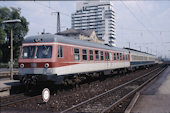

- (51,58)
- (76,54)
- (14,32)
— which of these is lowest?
(51,58)

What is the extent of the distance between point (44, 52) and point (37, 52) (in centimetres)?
45

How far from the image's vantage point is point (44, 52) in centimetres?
1042

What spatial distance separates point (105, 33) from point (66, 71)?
142422 mm

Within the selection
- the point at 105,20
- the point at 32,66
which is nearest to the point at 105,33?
the point at 105,20

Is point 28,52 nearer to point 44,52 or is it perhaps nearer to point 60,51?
point 44,52

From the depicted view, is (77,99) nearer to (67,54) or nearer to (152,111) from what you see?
(67,54)

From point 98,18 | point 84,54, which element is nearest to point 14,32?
point 84,54

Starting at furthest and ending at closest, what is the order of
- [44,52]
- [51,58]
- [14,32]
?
[14,32], [44,52], [51,58]

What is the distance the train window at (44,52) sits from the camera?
33.7ft

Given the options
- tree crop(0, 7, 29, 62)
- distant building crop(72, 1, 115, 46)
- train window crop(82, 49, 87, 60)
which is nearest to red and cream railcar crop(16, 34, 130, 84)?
train window crop(82, 49, 87, 60)

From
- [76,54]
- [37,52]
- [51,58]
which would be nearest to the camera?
[51,58]

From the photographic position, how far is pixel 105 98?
976cm

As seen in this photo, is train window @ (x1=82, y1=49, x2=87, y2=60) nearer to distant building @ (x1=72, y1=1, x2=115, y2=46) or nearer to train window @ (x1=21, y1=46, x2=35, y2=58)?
train window @ (x1=21, y1=46, x2=35, y2=58)

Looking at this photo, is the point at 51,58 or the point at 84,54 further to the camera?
the point at 84,54
